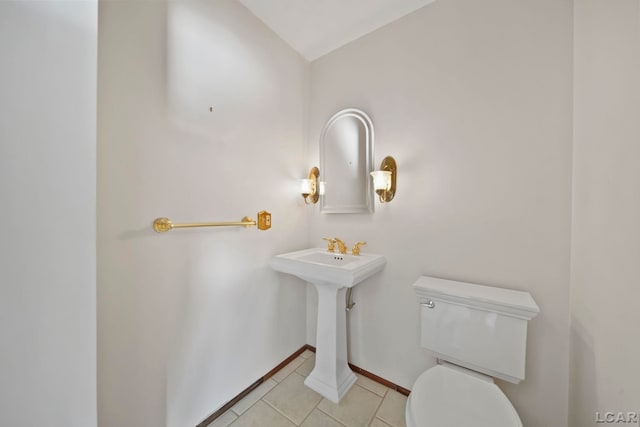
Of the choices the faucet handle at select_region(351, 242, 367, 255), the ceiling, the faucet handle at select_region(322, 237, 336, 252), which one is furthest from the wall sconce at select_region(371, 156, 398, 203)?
the ceiling

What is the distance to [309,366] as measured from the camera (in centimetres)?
170

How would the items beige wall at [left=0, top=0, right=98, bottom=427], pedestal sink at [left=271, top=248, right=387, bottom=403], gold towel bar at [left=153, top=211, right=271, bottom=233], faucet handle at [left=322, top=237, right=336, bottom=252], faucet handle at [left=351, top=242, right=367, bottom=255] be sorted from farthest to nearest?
faucet handle at [left=322, top=237, right=336, bottom=252] → faucet handle at [left=351, top=242, right=367, bottom=255] → pedestal sink at [left=271, top=248, right=387, bottom=403] → gold towel bar at [left=153, top=211, right=271, bottom=233] → beige wall at [left=0, top=0, right=98, bottom=427]

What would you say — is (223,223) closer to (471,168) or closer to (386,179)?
(386,179)

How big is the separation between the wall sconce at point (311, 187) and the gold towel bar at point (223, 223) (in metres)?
0.41

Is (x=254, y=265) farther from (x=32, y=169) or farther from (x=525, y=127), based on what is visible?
(x=525, y=127)

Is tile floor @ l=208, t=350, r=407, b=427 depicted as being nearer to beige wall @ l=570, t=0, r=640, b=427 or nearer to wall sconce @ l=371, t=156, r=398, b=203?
beige wall @ l=570, t=0, r=640, b=427

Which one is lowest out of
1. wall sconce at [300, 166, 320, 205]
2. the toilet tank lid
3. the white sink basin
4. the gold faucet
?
the toilet tank lid

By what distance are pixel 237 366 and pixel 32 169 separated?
1381mm

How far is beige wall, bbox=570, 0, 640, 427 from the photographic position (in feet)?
2.16

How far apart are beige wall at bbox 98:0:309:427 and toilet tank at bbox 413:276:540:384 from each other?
1.04 m

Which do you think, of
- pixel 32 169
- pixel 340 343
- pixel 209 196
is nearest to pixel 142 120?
pixel 209 196

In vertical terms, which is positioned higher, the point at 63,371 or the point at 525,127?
the point at 525,127

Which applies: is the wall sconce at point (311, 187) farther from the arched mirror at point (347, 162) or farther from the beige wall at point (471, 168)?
the beige wall at point (471, 168)

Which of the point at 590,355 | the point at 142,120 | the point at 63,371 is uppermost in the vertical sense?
the point at 142,120
